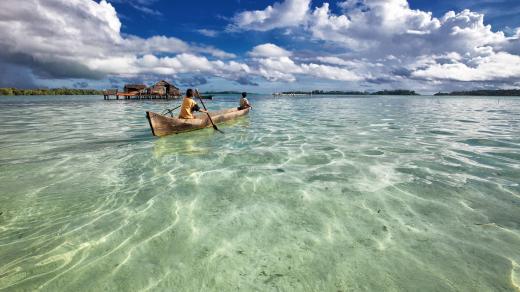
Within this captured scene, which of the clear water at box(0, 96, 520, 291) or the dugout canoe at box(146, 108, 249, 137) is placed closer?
the clear water at box(0, 96, 520, 291)

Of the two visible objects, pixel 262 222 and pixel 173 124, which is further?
pixel 173 124

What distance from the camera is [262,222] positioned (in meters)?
4.06

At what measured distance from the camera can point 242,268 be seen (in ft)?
9.94

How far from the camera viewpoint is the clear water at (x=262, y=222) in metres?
2.90

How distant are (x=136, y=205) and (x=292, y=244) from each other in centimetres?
284

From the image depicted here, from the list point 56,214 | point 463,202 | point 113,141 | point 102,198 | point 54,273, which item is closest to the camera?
point 54,273

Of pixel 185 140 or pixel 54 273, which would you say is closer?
pixel 54 273

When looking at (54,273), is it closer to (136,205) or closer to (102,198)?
(136,205)

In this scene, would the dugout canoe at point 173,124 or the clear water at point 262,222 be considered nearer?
the clear water at point 262,222

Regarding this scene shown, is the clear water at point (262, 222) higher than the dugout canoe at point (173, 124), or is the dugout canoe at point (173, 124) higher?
the dugout canoe at point (173, 124)

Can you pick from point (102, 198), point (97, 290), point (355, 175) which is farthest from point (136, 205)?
point (355, 175)

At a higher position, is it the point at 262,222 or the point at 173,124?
the point at 173,124

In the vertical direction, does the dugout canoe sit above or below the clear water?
above

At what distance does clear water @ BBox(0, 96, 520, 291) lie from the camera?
9.53 feet
